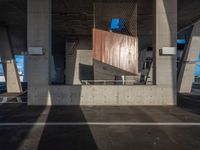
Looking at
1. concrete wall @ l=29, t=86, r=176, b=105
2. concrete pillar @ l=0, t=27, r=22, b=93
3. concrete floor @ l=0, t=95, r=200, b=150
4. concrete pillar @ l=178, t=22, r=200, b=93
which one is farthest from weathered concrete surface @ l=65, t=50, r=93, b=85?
concrete floor @ l=0, t=95, r=200, b=150

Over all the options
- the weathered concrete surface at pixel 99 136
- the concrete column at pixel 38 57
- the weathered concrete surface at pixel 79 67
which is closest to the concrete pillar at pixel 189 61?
the weathered concrete surface at pixel 79 67

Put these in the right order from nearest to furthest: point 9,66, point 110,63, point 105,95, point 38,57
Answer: point 38,57
point 105,95
point 110,63
point 9,66

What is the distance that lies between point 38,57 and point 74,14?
591 centimetres

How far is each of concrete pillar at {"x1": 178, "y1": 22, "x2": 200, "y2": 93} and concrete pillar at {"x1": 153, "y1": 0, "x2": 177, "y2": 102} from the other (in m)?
8.30

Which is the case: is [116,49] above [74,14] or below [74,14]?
below

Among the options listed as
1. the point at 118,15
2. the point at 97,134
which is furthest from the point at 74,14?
the point at 97,134

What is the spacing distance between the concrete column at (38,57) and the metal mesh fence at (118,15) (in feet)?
11.9

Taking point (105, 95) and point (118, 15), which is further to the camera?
point (118, 15)

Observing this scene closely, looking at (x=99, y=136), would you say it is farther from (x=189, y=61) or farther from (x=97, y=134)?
(x=189, y=61)

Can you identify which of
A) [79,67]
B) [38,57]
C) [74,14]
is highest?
[74,14]

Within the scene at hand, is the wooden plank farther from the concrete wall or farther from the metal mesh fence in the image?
the concrete wall

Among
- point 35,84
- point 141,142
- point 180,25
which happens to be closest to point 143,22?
point 180,25

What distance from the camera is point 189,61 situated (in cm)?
1967

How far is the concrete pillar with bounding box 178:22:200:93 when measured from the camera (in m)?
19.3
